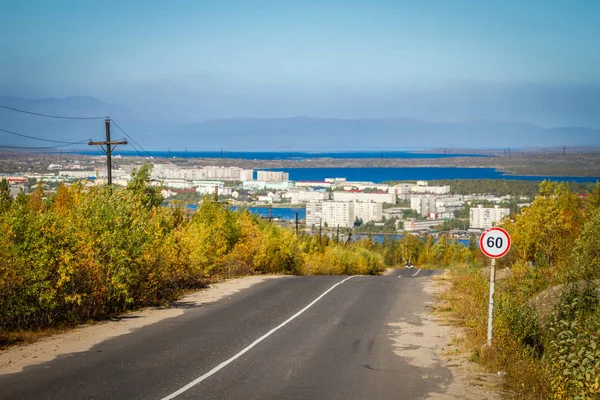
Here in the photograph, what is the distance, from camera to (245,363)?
10.8 metres

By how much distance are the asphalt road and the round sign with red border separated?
2562 mm

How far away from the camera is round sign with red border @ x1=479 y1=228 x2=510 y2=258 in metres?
12.0

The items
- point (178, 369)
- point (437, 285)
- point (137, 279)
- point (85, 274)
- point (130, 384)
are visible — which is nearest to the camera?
point (130, 384)

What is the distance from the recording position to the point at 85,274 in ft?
48.6

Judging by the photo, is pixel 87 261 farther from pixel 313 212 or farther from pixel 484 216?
pixel 313 212

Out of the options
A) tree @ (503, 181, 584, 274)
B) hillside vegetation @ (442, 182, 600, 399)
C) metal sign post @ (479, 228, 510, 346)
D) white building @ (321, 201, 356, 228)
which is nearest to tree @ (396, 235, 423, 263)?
white building @ (321, 201, 356, 228)

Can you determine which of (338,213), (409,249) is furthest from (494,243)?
(338,213)

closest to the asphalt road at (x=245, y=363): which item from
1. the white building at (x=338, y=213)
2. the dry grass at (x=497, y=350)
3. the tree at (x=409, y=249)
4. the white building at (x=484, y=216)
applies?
the dry grass at (x=497, y=350)

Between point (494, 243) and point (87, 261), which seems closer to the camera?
point (494, 243)

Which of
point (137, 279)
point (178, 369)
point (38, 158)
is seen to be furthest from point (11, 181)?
point (178, 369)

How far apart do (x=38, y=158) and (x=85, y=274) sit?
2114 inches

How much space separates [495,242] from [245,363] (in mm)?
5219

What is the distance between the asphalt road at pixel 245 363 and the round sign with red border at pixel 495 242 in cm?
256

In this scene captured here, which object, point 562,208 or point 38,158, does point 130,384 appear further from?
point 38,158
